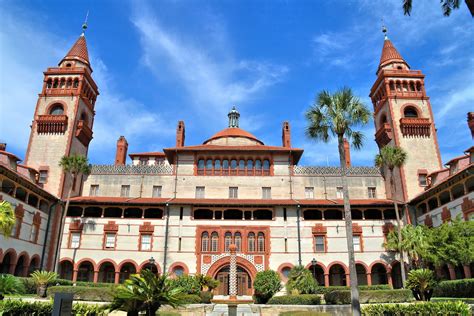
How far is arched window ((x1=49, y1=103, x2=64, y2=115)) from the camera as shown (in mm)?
47000

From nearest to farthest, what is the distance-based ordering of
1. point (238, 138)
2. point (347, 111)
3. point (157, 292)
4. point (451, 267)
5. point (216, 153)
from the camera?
point (157, 292) → point (347, 111) → point (451, 267) → point (216, 153) → point (238, 138)

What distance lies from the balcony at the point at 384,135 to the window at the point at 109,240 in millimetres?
33127

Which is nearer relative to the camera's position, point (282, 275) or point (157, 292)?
point (157, 292)

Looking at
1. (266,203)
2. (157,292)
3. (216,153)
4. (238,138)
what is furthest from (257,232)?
(157,292)

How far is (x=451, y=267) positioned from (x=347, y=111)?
1948 centimetres

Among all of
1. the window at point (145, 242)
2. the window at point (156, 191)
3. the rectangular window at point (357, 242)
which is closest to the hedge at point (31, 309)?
the window at point (145, 242)

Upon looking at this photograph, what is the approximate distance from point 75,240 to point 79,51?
2494 centimetres

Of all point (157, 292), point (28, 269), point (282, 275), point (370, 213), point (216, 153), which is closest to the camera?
point (157, 292)

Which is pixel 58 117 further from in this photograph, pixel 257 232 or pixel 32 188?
pixel 257 232

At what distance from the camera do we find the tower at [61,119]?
43688 millimetres

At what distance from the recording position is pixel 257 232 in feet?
134

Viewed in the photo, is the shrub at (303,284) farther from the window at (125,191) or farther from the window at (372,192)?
the window at (125,191)

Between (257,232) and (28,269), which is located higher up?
(257,232)

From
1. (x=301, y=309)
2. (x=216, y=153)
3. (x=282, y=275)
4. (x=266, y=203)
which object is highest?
(x=216, y=153)
